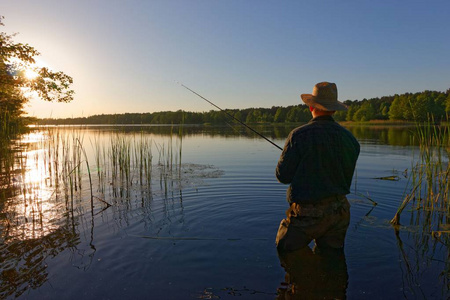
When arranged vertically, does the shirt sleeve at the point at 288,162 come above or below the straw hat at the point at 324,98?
below

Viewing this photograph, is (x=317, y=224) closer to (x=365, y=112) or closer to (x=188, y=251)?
(x=188, y=251)

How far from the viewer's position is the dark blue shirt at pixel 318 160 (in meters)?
3.55

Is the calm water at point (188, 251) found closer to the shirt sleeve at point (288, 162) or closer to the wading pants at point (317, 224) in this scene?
the wading pants at point (317, 224)

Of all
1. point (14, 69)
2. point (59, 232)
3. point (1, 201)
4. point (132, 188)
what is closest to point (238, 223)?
point (59, 232)

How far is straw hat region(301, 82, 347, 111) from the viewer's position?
3.70 m

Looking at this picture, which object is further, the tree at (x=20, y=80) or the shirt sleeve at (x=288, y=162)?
the tree at (x=20, y=80)

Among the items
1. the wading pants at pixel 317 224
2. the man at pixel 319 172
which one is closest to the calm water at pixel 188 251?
the wading pants at pixel 317 224

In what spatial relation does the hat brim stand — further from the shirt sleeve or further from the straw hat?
the shirt sleeve

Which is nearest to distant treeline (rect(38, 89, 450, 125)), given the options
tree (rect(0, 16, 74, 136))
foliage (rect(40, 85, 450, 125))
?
foliage (rect(40, 85, 450, 125))

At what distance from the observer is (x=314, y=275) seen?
146 inches

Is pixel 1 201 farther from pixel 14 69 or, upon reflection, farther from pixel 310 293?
pixel 14 69

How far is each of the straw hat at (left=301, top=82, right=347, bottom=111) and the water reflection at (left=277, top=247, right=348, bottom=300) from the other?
1955 mm

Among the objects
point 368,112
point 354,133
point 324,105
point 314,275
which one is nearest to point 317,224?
point 314,275

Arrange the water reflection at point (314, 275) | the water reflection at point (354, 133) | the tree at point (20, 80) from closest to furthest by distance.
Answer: the water reflection at point (314, 275) → the tree at point (20, 80) → the water reflection at point (354, 133)
